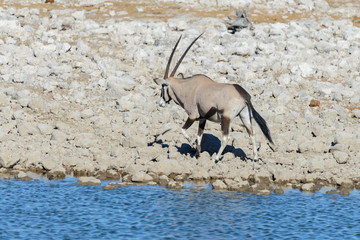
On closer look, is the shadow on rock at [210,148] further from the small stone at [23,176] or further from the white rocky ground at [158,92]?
the small stone at [23,176]

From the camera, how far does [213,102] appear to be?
15.4 meters

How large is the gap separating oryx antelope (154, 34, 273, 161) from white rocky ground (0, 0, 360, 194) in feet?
2.66

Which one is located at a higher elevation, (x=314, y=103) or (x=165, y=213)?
(x=314, y=103)

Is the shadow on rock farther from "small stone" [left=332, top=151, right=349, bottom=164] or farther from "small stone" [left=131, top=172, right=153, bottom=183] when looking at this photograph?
"small stone" [left=332, top=151, right=349, bottom=164]

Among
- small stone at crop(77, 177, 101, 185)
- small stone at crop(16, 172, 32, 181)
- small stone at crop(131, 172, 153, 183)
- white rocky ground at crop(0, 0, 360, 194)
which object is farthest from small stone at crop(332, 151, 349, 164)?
small stone at crop(16, 172, 32, 181)

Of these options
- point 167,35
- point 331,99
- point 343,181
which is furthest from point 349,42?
point 343,181

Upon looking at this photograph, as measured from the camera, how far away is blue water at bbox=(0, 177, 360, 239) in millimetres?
10531

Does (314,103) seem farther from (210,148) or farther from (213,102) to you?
(213,102)

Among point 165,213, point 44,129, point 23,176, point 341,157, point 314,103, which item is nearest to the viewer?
point 165,213

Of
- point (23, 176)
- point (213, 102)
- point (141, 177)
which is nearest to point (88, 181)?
point (141, 177)

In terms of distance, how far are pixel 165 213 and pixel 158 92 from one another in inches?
411

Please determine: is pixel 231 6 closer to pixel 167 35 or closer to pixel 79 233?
pixel 167 35

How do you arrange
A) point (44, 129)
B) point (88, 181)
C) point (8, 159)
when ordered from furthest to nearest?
1. point (44, 129)
2. point (8, 159)
3. point (88, 181)

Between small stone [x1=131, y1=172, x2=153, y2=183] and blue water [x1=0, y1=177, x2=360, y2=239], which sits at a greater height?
small stone [x1=131, y1=172, x2=153, y2=183]
